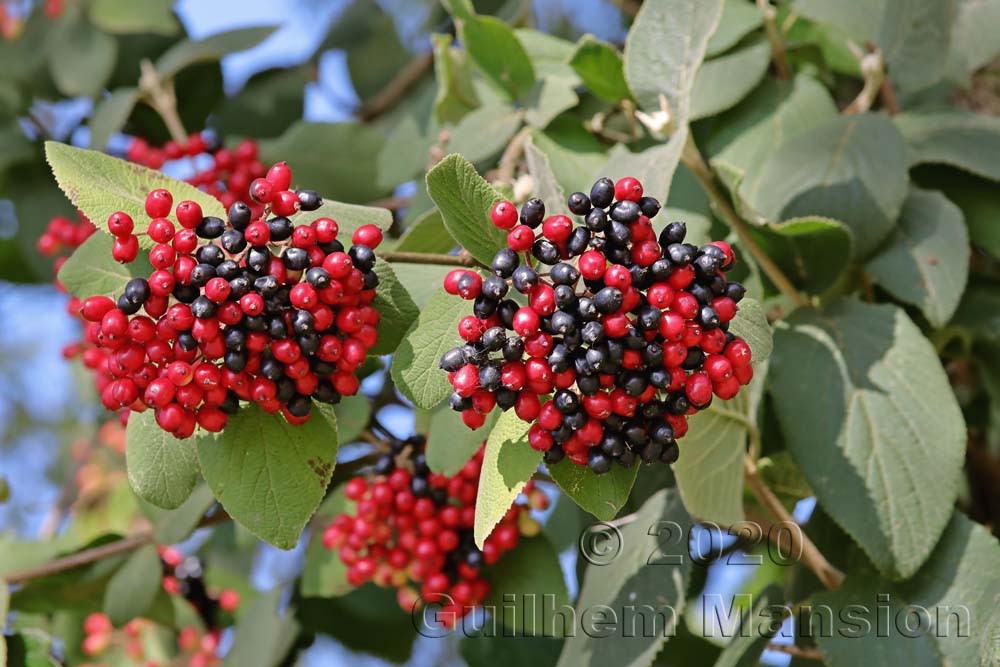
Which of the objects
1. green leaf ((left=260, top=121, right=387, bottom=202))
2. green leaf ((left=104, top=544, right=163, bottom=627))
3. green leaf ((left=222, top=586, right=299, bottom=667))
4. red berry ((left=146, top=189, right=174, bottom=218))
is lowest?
green leaf ((left=222, top=586, right=299, bottom=667))

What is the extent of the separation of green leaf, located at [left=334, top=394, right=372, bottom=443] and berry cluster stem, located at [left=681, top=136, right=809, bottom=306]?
81 cm

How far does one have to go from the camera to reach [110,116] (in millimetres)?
Result: 2832

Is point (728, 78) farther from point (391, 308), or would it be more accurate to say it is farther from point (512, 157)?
point (391, 308)

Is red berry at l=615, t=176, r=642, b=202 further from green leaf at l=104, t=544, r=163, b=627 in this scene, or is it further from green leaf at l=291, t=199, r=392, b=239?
green leaf at l=104, t=544, r=163, b=627

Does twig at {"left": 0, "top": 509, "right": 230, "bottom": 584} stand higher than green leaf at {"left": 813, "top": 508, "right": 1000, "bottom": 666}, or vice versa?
green leaf at {"left": 813, "top": 508, "right": 1000, "bottom": 666}

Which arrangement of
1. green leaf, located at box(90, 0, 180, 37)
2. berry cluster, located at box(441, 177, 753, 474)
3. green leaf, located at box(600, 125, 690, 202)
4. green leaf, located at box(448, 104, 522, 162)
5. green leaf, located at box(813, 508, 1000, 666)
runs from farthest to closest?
green leaf, located at box(90, 0, 180, 37), green leaf, located at box(448, 104, 522, 162), green leaf, located at box(813, 508, 1000, 666), green leaf, located at box(600, 125, 690, 202), berry cluster, located at box(441, 177, 753, 474)

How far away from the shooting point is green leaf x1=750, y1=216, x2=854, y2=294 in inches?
74.9

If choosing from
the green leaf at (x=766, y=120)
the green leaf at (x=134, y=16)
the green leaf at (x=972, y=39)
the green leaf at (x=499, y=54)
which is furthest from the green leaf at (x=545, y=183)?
the green leaf at (x=134, y=16)

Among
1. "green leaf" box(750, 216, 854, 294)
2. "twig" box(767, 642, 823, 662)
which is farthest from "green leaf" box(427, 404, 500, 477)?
"twig" box(767, 642, 823, 662)

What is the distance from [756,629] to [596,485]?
2.24ft

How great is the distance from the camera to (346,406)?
7.36 ft

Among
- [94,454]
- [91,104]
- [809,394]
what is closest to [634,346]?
[809,394]

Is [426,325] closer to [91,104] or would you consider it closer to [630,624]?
[630,624]

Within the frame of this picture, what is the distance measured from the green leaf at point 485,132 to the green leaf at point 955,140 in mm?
774
